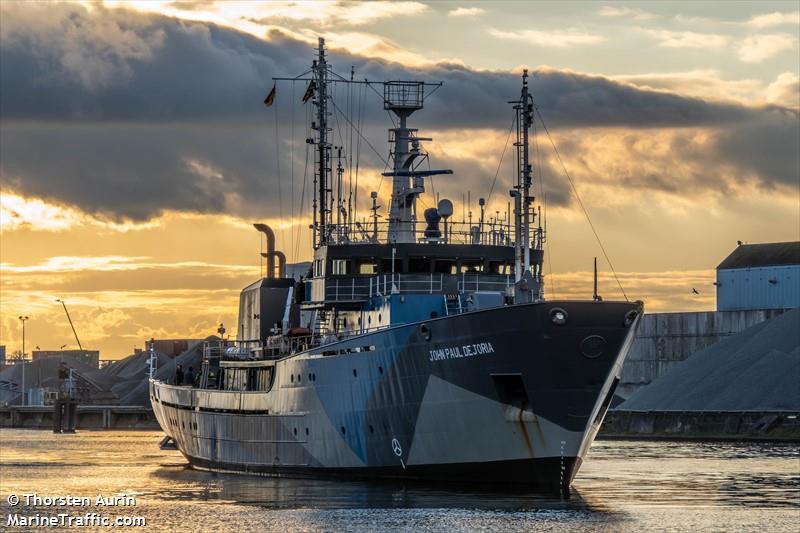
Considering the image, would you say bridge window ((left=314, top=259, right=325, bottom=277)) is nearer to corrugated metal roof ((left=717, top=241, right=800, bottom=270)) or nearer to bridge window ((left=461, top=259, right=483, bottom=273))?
bridge window ((left=461, top=259, right=483, bottom=273))

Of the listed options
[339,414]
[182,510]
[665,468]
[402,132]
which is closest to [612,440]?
[665,468]

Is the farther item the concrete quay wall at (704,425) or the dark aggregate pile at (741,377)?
the dark aggregate pile at (741,377)

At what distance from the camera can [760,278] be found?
388ft

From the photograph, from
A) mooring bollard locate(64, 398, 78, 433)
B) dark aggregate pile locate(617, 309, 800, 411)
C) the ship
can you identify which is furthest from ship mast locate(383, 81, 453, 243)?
mooring bollard locate(64, 398, 78, 433)

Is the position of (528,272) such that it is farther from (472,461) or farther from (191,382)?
(191,382)

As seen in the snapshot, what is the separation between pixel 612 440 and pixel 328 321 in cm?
3626

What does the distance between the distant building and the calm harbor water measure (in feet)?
151

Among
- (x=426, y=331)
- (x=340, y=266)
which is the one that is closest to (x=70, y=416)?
(x=340, y=266)

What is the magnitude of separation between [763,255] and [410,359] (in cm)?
7461

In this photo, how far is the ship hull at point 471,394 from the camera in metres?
47.6

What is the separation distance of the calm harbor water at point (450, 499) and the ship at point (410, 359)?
113 centimetres

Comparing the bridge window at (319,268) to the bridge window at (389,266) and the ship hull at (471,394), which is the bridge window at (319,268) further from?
the ship hull at (471,394)

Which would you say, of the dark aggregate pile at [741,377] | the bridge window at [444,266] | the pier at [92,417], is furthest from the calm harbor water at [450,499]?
the pier at [92,417]

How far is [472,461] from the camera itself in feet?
163
